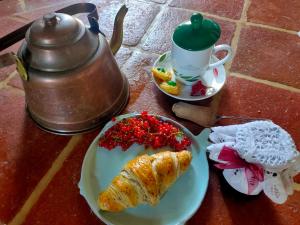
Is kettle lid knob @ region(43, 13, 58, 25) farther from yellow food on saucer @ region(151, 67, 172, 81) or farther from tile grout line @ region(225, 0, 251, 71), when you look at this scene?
tile grout line @ region(225, 0, 251, 71)

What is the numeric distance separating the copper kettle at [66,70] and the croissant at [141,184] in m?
0.18

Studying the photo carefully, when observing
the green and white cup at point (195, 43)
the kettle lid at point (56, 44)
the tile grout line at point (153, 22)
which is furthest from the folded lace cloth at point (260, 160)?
the tile grout line at point (153, 22)

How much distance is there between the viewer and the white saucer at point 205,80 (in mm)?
709

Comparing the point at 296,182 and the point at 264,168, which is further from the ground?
the point at 264,168

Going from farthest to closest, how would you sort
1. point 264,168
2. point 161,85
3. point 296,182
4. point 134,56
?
point 134,56 < point 161,85 < point 296,182 < point 264,168

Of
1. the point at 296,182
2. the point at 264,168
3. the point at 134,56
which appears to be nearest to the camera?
the point at 264,168

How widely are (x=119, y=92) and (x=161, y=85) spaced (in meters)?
0.10

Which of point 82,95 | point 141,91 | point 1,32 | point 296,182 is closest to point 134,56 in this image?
point 141,91

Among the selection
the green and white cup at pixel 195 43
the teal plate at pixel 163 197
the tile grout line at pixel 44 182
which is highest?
the green and white cup at pixel 195 43

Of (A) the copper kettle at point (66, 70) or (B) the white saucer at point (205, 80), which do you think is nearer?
(A) the copper kettle at point (66, 70)

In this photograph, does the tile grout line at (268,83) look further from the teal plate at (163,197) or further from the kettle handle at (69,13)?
the kettle handle at (69,13)

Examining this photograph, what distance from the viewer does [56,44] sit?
1.83 ft

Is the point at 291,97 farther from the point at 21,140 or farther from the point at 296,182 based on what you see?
the point at 21,140

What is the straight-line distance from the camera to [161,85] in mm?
731
